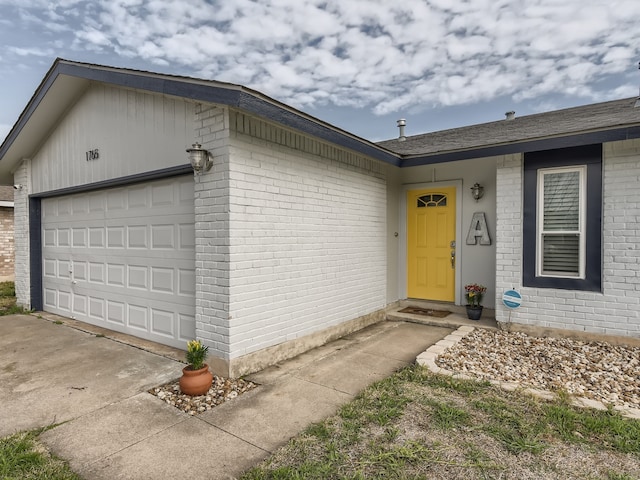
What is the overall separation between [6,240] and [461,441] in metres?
14.2

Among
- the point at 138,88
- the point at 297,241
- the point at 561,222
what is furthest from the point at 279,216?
the point at 561,222

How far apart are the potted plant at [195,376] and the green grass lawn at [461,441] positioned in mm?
1144

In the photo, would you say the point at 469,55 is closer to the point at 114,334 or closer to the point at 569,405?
the point at 569,405

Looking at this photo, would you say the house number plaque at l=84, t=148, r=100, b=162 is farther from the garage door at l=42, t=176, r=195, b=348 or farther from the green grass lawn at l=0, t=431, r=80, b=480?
the green grass lawn at l=0, t=431, r=80, b=480

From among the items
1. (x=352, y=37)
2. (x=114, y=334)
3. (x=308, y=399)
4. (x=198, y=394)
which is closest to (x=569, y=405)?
(x=308, y=399)

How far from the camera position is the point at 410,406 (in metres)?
2.95

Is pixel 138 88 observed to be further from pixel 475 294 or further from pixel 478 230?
pixel 475 294

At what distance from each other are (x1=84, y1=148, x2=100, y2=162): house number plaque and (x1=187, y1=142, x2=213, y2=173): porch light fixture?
2.49 meters

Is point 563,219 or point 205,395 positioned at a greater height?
point 563,219

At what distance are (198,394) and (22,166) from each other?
255 inches

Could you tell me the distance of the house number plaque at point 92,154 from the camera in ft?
17.1

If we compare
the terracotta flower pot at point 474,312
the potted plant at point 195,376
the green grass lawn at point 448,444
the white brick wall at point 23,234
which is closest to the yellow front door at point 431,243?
the terracotta flower pot at point 474,312

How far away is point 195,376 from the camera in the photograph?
3209mm

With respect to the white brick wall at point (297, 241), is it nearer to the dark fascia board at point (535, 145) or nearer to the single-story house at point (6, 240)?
the dark fascia board at point (535, 145)
